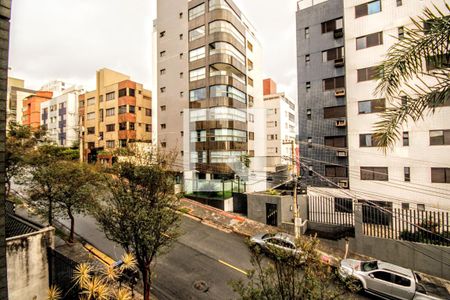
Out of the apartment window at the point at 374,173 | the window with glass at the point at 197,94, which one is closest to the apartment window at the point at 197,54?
the window with glass at the point at 197,94

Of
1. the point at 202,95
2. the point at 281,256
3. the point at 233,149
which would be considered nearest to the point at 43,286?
the point at 281,256

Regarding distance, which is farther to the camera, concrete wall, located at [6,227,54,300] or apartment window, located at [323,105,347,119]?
apartment window, located at [323,105,347,119]

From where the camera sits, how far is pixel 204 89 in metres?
27.5

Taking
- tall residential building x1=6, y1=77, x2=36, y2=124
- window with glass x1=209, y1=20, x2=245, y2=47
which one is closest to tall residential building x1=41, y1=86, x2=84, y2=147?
tall residential building x1=6, y1=77, x2=36, y2=124

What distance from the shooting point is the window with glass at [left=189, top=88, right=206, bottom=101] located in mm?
27562

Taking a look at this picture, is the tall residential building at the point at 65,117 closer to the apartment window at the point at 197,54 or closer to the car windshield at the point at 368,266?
the apartment window at the point at 197,54

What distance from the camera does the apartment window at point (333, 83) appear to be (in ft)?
70.7

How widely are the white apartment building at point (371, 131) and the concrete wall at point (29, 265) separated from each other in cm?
2189

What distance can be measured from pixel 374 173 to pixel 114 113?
127ft

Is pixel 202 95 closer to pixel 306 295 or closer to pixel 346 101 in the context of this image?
pixel 346 101

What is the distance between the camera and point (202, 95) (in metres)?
27.6

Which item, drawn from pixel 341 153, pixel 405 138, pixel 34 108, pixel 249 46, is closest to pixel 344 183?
pixel 341 153

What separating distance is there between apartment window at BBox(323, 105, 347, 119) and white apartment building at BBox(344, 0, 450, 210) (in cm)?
62

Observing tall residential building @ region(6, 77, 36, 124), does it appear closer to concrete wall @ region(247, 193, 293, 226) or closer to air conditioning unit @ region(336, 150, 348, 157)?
concrete wall @ region(247, 193, 293, 226)
